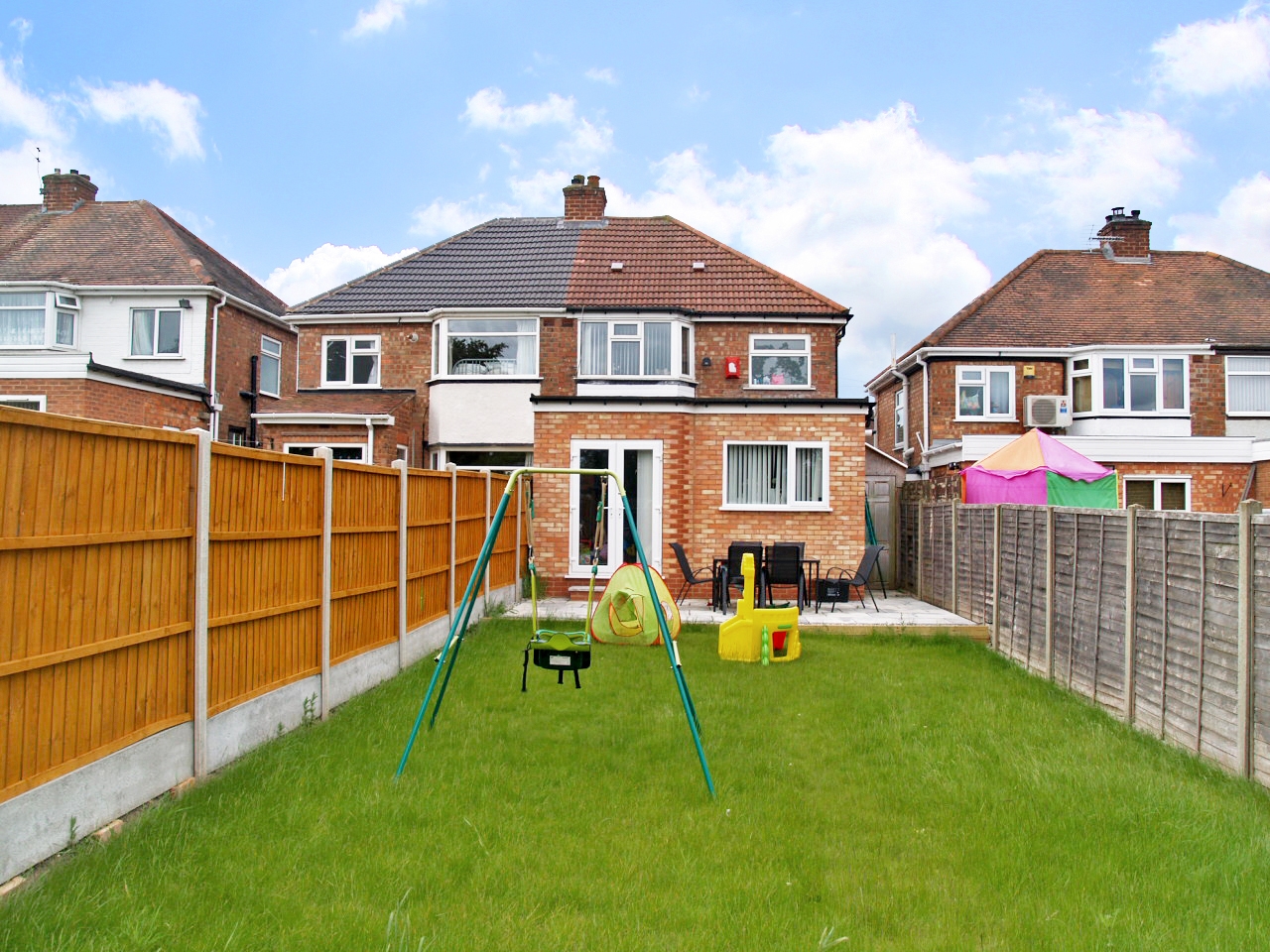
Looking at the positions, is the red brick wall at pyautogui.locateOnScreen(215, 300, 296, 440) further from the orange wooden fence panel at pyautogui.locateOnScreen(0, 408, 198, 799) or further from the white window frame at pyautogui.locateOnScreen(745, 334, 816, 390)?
the orange wooden fence panel at pyautogui.locateOnScreen(0, 408, 198, 799)

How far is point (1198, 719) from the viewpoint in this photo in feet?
20.1

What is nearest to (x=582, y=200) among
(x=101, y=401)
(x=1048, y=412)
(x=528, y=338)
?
(x=528, y=338)

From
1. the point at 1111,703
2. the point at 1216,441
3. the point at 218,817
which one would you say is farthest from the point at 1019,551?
the point at 1216,441

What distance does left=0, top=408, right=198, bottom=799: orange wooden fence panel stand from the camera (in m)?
3.71

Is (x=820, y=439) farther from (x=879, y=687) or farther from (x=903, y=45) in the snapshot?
(x=879, y=687)

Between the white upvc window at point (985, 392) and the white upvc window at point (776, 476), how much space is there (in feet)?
33.5

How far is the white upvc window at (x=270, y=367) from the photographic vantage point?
25141 mm

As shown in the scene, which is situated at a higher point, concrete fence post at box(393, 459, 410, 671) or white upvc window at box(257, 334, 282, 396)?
white upvc window at box(257, 334, 282, 396)

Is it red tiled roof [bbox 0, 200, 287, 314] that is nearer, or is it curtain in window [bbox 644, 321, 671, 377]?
curtain in window [bbox 644, 321, 671, 377]

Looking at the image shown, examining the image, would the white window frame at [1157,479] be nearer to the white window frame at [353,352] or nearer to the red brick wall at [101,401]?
the white window frame at [353,352]

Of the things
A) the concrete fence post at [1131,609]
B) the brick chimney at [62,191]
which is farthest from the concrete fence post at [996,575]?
the brick chimney at [62,191]

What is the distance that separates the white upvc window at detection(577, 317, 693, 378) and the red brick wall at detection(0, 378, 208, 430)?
25.9 ft

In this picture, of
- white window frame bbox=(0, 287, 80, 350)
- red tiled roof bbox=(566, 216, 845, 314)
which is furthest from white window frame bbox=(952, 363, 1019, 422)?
white window frame bbox=(0, 287, 80, 350)

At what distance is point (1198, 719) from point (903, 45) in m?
8.66
